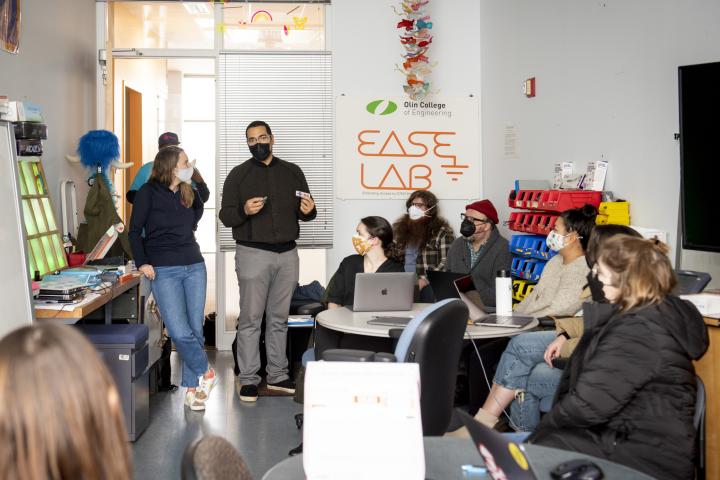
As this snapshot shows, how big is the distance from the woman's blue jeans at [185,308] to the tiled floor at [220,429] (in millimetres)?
266

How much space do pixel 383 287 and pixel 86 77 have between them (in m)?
3.68

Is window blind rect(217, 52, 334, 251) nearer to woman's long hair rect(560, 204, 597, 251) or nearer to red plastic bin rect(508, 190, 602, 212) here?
red plastic bin rect(508, 190, 602, 212)

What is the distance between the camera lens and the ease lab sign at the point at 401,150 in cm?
707

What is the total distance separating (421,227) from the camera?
6203mm

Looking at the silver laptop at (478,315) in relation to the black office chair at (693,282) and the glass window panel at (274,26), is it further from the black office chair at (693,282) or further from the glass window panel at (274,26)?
the glass window panel at (274,26)

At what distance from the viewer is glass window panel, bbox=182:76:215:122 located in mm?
7320

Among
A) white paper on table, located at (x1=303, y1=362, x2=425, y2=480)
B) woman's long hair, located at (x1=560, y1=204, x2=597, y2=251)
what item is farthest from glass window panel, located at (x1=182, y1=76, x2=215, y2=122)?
white paper on table, located at (x1=303, y1=362, x2=425, y2=480)

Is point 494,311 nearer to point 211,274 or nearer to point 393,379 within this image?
point 393,379

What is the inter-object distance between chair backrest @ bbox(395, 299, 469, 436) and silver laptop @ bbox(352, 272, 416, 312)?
1.11 m

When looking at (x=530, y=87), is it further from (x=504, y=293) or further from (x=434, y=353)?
(x=434, y=353)

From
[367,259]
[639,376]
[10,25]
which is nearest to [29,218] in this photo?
[10,25]

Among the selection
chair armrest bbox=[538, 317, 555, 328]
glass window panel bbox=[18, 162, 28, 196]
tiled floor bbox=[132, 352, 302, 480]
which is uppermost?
glass window panel bbox=[18, 162, 28, 196]

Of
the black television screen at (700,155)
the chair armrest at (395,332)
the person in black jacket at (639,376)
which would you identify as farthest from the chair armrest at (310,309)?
the person in black jacket at (639,376)

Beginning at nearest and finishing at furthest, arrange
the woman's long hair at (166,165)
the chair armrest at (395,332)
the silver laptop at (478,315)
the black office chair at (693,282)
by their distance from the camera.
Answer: the black office chair at (693,282) < the chair armrest at (395,332) < the silver laptop at (478,315) < the woman's long hair at (166,165)
